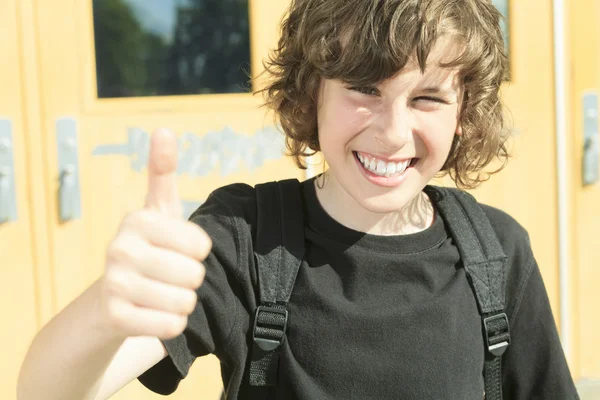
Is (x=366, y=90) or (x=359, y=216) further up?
(x=366, y=90)

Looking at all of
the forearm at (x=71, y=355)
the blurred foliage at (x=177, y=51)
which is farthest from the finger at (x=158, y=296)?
the blurred foliage at (x=177, y=51)

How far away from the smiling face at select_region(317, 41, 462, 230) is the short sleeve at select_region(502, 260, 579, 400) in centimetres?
30

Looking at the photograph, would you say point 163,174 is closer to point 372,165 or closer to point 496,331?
point 372,165

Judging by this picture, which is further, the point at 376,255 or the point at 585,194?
the point at 585,194

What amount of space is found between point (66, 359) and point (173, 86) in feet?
5.81

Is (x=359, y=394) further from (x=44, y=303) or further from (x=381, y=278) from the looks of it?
(x=44, y=303)

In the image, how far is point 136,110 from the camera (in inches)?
106

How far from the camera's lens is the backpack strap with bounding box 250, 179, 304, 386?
4.42 ft

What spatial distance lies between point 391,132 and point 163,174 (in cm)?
58

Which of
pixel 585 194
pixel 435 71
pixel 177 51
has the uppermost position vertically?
pixel 177 51

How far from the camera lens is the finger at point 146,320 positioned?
0.91 meters

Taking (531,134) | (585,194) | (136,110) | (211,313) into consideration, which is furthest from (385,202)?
(585,194)

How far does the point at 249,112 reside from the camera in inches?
109

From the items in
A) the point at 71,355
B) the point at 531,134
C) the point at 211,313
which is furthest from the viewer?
the point at 531,134
